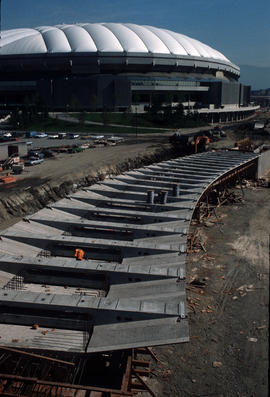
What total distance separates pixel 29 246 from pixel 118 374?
7835 millimetres

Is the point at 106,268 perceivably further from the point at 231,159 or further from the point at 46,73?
the point at 46,73

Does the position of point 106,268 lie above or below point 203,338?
above

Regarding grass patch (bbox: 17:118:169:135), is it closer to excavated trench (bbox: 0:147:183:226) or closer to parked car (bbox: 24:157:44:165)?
parked car (bbox: 24:157:44:165)

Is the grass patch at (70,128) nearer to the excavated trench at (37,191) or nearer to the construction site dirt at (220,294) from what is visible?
the excavated trench at (37,191)

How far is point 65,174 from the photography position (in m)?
45.8

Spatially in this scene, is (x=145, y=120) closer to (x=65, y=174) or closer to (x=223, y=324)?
(x=65, y=174)

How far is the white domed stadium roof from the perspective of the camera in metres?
125

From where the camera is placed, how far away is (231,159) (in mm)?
45312

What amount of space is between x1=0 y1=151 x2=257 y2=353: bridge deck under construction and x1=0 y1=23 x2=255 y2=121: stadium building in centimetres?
10271

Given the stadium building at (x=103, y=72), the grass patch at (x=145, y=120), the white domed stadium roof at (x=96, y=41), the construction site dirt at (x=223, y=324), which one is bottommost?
the construction site dirt at (x=223, y=324)

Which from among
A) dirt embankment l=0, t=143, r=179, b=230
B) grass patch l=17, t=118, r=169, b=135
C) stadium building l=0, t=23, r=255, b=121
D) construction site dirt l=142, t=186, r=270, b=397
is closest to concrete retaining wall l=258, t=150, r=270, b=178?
dirt embankment l=0, t=143, r=179, b=230

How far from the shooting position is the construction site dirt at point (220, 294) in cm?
1446

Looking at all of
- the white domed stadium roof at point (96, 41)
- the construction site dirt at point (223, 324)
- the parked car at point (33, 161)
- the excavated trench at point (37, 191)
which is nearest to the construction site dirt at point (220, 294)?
the construction site dirt at point (223, 324)

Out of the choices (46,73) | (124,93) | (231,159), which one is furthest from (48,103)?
(231,159)
